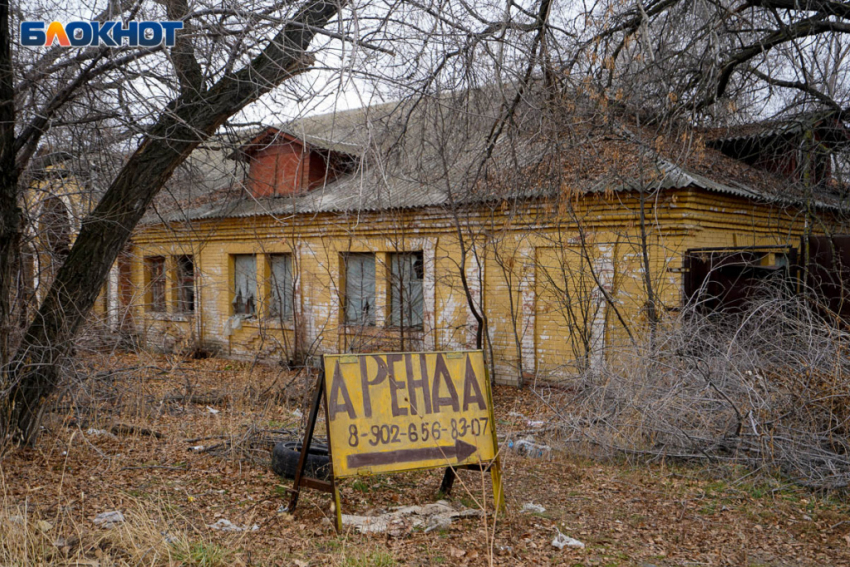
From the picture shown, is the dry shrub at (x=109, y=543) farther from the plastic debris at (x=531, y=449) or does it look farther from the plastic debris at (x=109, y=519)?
the plastic debris at (x=531, y=449)

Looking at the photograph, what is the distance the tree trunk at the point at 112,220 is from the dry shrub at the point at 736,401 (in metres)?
4.45

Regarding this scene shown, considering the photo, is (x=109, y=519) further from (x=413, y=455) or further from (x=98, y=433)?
(x=98, y=433)

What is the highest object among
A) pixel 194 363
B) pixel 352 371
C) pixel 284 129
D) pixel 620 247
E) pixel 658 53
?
pixel 658 53

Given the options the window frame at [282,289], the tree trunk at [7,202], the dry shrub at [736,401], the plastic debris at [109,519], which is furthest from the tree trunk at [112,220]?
the window frame at [282,289]

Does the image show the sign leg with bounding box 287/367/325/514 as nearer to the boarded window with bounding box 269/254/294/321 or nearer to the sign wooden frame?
the sign wooden frame

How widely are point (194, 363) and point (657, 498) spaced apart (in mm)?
13108

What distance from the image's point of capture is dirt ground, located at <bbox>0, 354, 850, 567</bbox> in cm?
432

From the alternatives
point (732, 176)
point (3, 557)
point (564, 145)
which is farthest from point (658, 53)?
point (3, 557)

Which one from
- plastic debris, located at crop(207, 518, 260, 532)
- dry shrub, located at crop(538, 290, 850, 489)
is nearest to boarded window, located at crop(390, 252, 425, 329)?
dry shrub, located at crop(538, 290, 850, 489)

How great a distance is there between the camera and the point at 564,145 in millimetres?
8766

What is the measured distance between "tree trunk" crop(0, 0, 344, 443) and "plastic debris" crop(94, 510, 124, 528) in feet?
6.29

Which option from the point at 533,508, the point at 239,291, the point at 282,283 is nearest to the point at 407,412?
the point at 533,508

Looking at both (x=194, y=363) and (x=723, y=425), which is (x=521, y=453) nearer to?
(x=723, y=425)

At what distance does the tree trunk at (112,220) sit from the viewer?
20.7 ft
